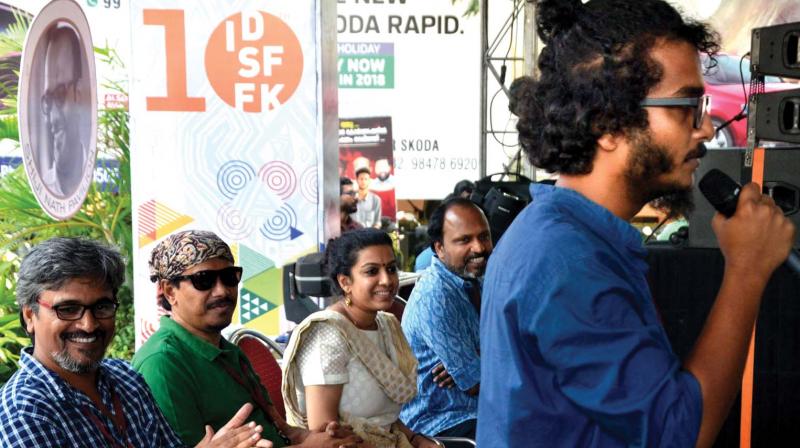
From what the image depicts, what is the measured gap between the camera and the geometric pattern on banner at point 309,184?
4305 millimetres

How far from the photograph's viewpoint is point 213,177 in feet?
13.9

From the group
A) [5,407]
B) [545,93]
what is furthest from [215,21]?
[545,93]

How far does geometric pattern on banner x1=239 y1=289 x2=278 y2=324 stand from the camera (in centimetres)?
439

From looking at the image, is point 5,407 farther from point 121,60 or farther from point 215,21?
point 121,60

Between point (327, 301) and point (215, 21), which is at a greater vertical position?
point (215, 21)

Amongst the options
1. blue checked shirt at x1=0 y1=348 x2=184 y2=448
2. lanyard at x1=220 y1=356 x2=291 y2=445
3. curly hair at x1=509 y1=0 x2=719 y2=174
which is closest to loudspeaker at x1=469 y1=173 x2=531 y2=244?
lanyard at x1=220 y1=356 x2=291 y2=445

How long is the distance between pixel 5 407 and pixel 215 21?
7.84 ft

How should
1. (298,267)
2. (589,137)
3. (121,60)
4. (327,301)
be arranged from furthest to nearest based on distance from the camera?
(121,60), (327,301), (298,267), (589,137)

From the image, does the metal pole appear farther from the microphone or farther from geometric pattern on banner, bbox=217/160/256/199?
the microphone

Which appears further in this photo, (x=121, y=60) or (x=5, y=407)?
(x=121, y=60)

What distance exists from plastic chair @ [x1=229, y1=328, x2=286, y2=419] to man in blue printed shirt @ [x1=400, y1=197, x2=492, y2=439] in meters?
0.69

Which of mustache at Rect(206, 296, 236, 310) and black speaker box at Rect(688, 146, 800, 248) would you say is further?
black speaker box at Rect(688, 146, 800, 248)

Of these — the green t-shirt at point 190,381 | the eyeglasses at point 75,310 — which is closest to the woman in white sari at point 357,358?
the green t-shirt at point 190,381

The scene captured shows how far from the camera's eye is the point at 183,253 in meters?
2.97
